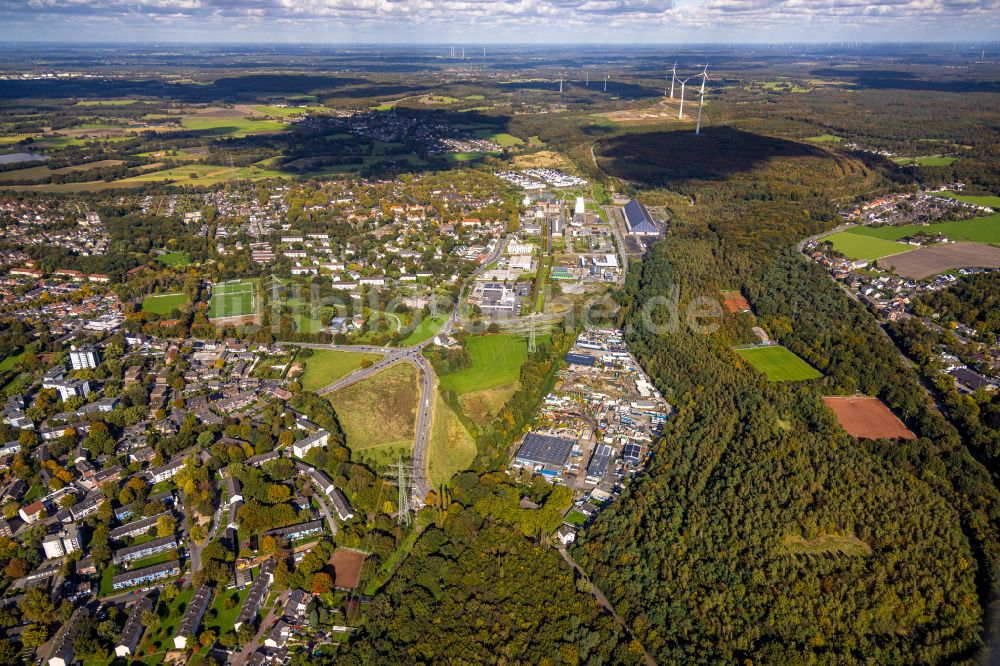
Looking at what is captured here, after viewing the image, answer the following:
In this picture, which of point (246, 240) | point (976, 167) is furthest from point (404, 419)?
point (976, 167)

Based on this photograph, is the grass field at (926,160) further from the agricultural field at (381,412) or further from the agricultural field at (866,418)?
the agricultural field at (381,412)

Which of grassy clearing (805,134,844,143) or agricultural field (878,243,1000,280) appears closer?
agricultural field (878,243,1000,280)

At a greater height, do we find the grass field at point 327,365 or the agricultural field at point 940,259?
the agricultural field at point 940,259

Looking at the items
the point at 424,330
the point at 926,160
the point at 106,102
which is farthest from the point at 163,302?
the point at 106,102

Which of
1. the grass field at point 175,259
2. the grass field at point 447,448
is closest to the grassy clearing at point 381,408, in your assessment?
the grass field at point 447,448

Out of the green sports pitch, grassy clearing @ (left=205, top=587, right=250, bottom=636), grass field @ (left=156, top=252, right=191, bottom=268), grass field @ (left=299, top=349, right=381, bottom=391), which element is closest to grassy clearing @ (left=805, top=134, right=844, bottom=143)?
the green sports pitch

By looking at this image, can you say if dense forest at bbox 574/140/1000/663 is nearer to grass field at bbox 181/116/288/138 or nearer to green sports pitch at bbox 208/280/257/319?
green sports pitch at bbox 208/280/257/319
